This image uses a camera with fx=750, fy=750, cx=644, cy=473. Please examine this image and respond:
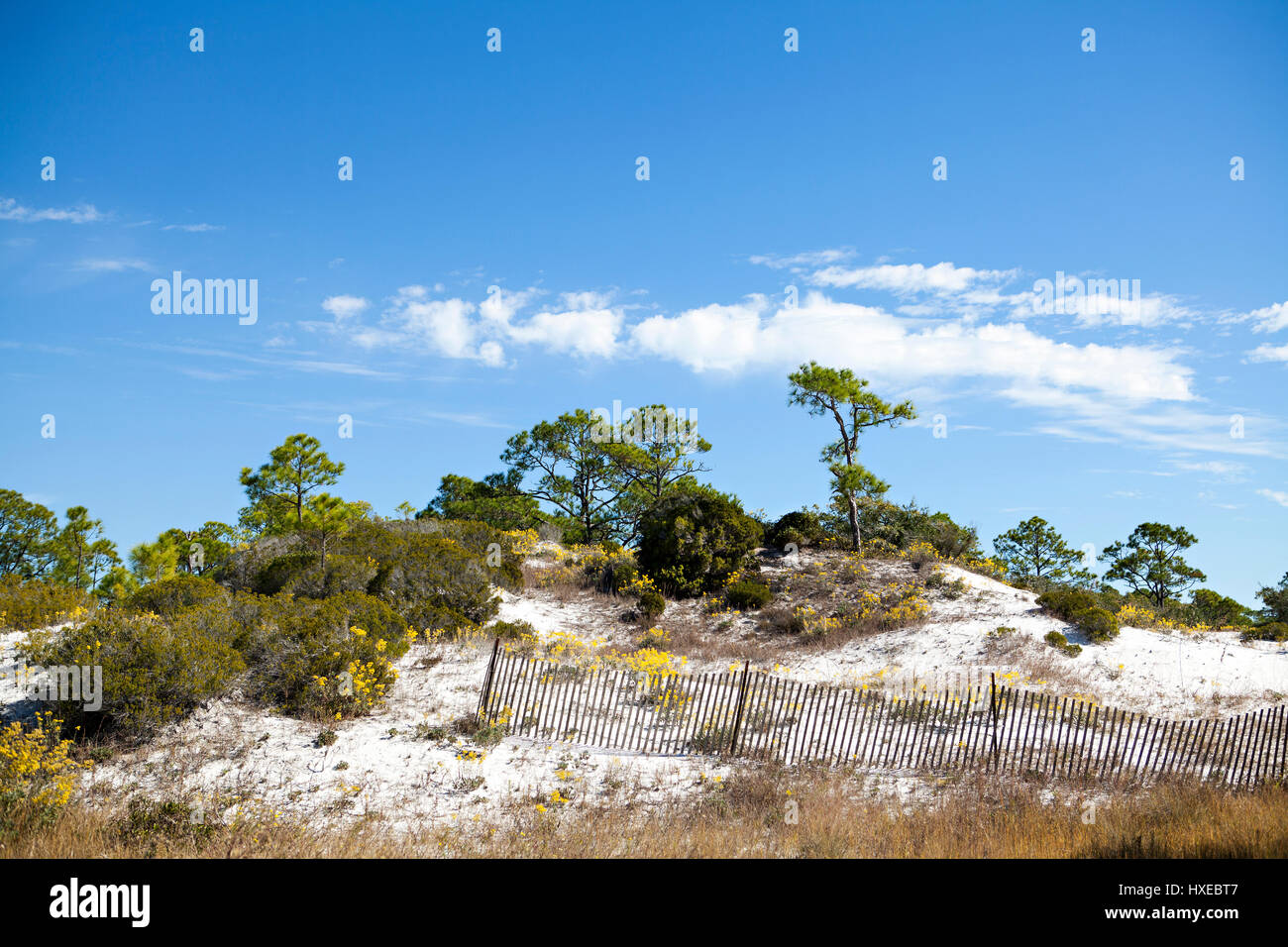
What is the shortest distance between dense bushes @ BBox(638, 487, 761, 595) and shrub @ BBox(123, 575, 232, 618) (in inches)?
578

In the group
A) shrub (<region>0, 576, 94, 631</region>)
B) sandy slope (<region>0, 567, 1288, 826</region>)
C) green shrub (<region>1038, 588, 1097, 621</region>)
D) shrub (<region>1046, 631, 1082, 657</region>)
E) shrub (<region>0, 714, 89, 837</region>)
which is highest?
shrub (<region>0, 576, 94, 631</region>)

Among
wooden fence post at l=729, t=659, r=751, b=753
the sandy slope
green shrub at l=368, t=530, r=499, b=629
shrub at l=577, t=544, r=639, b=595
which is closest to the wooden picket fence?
wooden fence post at l=729, t=659, r=751, b=753

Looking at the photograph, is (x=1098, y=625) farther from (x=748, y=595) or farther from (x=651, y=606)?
(x=651, y=606)

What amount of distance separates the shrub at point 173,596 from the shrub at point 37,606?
1.52 meters

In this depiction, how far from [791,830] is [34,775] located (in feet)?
36.0

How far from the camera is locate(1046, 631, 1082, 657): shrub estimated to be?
65.9 feet

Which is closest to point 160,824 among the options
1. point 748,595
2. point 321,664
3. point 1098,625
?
point 321,664

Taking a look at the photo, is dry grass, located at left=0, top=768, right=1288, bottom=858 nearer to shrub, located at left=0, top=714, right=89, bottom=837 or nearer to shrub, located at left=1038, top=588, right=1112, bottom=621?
shrub, located at left=0, top=714, right=89, bottom=837

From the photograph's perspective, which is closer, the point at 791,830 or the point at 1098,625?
the point at 791,830

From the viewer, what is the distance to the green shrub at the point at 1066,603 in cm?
2219

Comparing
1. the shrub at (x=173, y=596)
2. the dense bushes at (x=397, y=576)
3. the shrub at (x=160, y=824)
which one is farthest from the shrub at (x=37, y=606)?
the shrub at (x=160, y=824)

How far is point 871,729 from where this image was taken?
13844 mm

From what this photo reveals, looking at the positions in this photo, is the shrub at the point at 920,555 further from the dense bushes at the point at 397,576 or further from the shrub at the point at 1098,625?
the dense bushes at the point at 397,576
